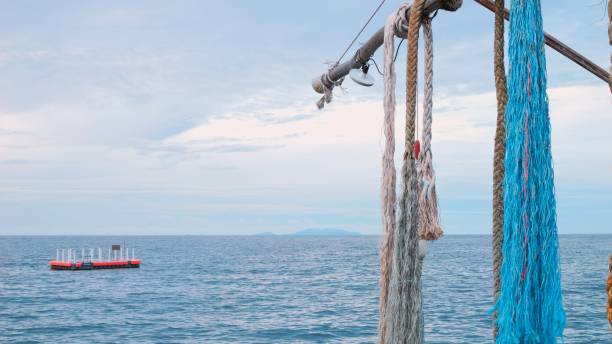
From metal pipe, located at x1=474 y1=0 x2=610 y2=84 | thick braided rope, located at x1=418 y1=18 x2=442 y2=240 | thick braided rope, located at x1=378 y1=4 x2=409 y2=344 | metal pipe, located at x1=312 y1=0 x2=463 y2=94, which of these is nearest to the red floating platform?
metal pipe, located at x1=312 y1=0 x2=463 y2=94

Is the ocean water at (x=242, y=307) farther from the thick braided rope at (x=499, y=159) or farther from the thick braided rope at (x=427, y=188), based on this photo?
the thick braided rope at (x=499, y=159)

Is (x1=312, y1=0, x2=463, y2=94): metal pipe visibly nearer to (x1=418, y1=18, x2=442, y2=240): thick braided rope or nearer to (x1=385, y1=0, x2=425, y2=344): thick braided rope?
(x1=385, y1=0, x2=425, y2=344): thick braided rope

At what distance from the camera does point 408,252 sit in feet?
10.4

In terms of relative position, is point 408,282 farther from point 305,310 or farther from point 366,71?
point 305,310

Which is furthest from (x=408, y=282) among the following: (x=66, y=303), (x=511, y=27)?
(x=66, y=303)

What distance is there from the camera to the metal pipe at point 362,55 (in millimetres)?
3223

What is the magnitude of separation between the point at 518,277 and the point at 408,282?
2.83 feet

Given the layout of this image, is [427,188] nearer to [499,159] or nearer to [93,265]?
[499,159]

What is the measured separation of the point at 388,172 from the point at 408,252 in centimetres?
80

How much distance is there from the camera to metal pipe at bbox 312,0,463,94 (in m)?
3.22

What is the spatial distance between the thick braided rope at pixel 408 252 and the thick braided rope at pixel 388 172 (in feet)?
1.29

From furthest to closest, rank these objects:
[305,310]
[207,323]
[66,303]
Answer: [66,303] → [305,310] → [207,323]

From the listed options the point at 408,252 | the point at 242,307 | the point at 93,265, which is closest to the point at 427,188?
the point at 408,252

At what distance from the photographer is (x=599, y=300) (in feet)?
156
